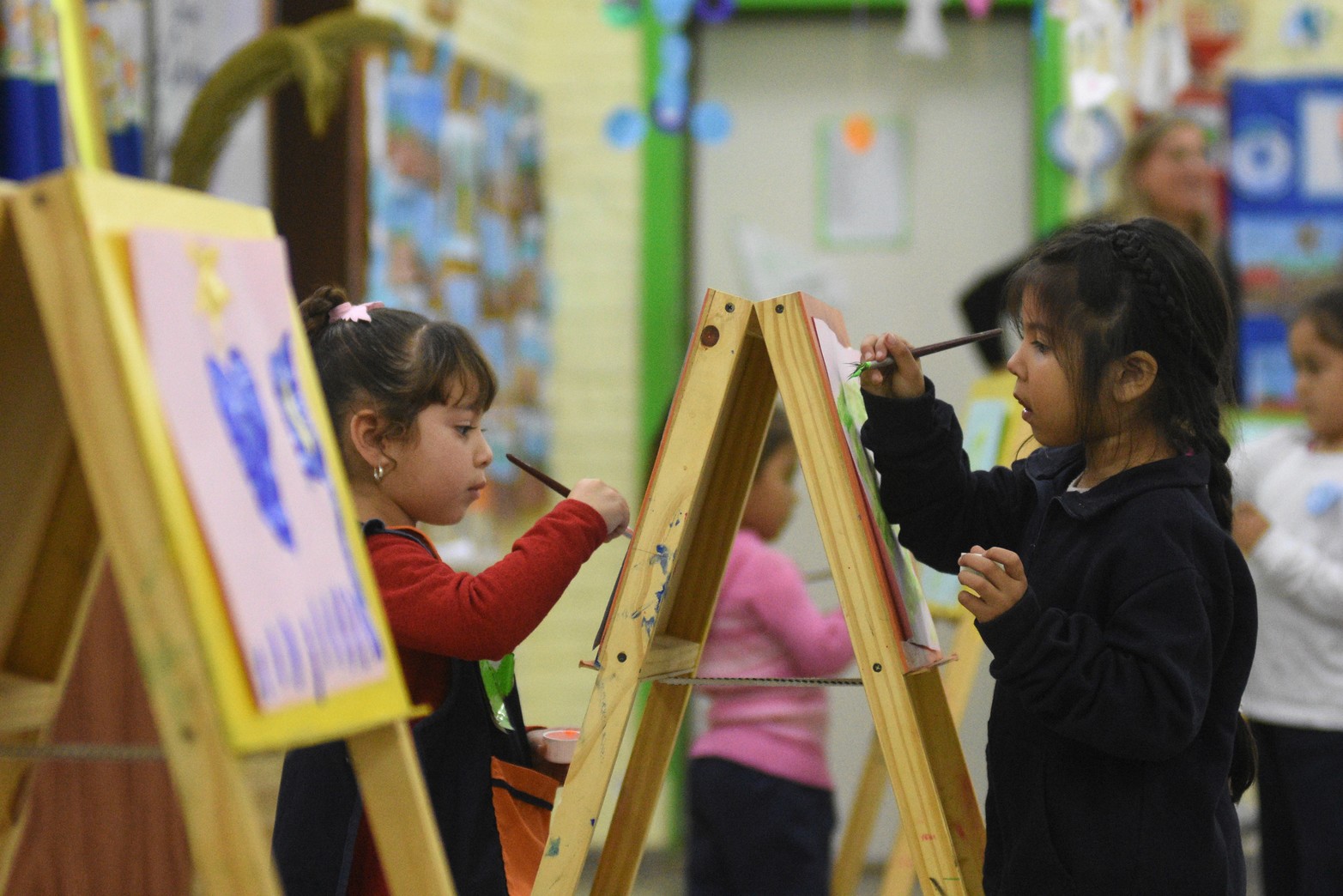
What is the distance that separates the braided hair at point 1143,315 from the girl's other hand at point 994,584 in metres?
0.20

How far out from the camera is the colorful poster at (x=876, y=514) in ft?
4.61

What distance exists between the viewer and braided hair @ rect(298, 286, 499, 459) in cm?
150

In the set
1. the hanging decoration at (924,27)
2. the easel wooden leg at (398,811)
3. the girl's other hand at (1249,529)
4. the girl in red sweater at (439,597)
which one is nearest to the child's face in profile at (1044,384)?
the girl in red sweater at (439,597)

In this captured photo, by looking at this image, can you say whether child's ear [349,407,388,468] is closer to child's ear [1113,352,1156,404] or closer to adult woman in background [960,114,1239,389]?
child's ear [1113,352,1156,404]

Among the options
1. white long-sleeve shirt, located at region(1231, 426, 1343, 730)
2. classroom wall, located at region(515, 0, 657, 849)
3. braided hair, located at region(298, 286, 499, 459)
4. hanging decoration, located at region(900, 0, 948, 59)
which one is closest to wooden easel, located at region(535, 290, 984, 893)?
braided hair, located at region(298, 286, 499, 459)

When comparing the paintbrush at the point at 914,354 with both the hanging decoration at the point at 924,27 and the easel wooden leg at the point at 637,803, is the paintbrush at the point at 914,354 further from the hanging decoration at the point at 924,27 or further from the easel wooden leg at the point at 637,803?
the hanging decoration at the point at 924,27

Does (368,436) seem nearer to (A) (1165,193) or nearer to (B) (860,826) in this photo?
(B) (860,826)

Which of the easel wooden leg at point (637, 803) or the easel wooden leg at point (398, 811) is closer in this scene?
the easel wooden leg at point (398, 811)

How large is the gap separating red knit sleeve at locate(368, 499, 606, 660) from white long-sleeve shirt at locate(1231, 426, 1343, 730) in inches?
48.5

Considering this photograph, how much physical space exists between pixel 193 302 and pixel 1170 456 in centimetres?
88

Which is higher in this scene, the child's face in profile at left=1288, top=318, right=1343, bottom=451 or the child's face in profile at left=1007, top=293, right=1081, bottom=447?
the child's face in profile at left=1007, top=293, right=1081, bottom=447

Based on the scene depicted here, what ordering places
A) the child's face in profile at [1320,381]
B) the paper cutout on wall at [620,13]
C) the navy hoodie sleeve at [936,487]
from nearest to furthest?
the navy hoodie sleeve at [936,487], the child's face in profile at [1320,381], the paper cutout on wall at [620,13]

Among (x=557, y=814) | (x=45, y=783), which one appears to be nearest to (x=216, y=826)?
(x=557, y=814)

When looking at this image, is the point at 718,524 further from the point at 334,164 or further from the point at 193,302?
the point at 334,164
